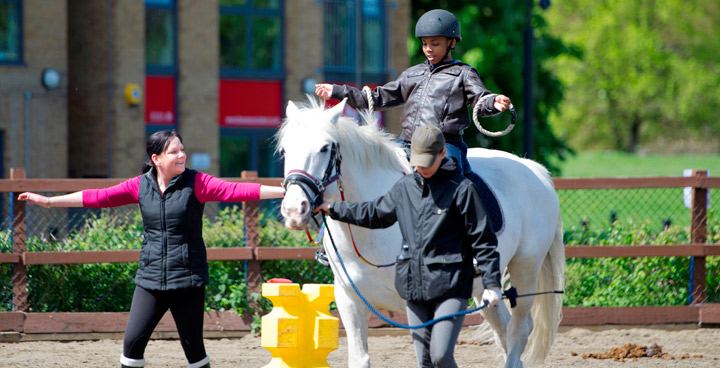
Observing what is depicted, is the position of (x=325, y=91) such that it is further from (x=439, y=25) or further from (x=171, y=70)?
(x=171, y=70)

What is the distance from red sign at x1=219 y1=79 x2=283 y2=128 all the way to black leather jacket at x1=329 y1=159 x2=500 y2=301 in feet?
47.4

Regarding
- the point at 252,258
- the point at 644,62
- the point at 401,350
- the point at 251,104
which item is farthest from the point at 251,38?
the point at 644,62

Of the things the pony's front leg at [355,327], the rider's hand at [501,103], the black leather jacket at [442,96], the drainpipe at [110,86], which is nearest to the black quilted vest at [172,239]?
the pony's front leg at [355,327]

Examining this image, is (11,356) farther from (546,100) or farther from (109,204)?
(546,100)

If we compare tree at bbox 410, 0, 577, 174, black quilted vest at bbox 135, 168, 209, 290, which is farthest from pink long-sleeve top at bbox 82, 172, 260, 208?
tree at bbox 410, 0, 577, 174

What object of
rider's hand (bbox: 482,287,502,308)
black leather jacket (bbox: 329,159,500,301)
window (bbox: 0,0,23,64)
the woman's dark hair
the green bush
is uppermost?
window (bbox: 0,0,23,64)

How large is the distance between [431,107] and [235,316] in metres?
3.83

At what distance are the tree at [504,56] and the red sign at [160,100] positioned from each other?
6.31m

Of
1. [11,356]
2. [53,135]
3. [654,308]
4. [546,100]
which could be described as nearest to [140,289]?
[11,356]

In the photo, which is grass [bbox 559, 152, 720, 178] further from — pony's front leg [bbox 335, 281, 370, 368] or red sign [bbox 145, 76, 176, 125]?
pony's front leg [bbox 335, 281, 370, 368]

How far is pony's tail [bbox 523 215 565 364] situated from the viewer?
7.08 meters

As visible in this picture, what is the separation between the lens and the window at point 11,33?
54.4 feet

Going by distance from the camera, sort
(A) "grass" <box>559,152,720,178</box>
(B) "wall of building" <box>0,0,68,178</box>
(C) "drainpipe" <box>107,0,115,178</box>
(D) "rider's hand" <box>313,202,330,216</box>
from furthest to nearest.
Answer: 1. (A) "grass" <box>559,152,720,178</box>
2. (C) "drainpipe" <box>107,0,115,178</box>
3. (B) "wall of building" <box>0,0,68,178</box>
4. (D) "rider's hand" <box>313,202,330,216</box>

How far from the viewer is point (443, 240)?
465cm
